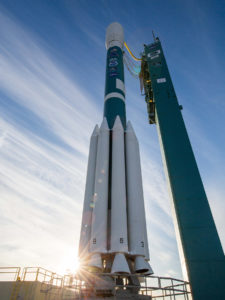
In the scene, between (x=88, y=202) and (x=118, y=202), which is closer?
(x=118, y=202)

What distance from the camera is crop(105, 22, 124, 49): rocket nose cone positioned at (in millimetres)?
17484

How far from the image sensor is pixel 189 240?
9258 millimetres

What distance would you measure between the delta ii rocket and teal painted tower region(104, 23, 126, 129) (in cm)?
7

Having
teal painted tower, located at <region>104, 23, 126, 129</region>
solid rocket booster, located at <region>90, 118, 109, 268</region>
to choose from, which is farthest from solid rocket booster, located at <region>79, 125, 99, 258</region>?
teal painted tower, located at <region>104, 23, 126, 129</region>

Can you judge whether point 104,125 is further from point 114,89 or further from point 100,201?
point 100,201

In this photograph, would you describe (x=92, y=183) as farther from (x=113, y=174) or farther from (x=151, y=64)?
(x=151, y=64)

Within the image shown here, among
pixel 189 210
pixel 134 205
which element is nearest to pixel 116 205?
pixel 134 205

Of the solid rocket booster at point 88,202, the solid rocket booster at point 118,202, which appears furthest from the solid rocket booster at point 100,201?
the solid rocket booster at point 88,202

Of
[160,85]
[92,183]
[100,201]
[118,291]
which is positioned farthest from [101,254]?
[160,85]

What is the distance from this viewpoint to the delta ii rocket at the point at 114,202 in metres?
8.61

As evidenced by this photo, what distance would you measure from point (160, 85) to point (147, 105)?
334 cm

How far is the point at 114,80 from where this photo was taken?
14562mm

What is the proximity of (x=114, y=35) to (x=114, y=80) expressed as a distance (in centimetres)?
599

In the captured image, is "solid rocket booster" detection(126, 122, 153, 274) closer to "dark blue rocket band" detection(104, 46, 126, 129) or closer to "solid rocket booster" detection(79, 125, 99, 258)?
"dark blue rocket band" detection(104, 46, 126, 129)
